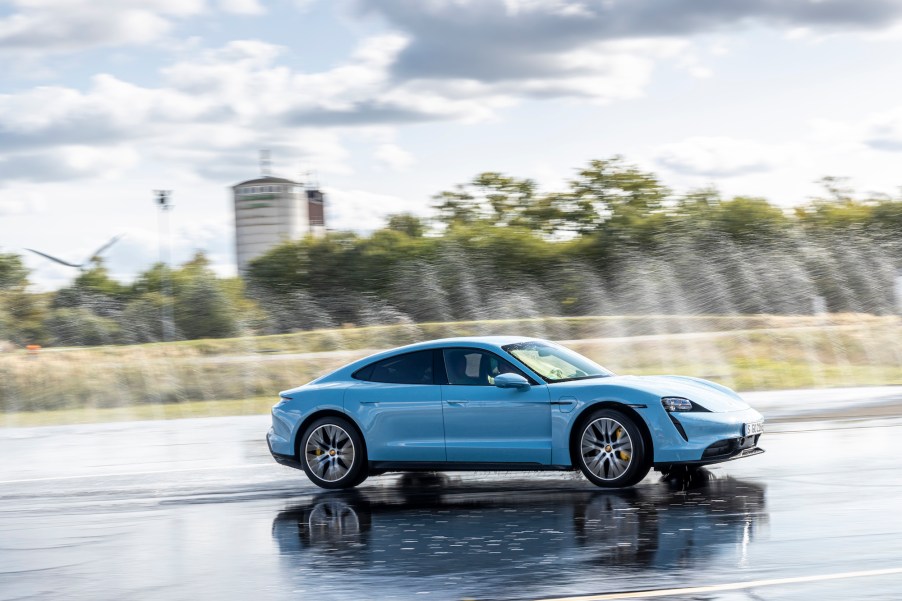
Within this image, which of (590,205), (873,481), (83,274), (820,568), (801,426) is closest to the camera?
(820,568)

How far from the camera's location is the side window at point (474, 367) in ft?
36.3

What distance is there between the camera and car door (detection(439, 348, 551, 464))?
10.7 m

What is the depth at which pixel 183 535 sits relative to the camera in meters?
9.27

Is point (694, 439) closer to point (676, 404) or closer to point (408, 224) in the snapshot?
point (676, 404)

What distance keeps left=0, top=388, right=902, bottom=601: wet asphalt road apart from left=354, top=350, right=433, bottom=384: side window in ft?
3.30

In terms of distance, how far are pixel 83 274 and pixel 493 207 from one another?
25.3 meters

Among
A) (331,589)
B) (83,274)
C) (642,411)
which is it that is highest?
(83,274)

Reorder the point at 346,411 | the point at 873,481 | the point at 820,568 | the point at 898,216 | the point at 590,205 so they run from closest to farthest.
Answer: the point at 820,568
the point at 873,481
the point at 346,411
the point at 898,216
the point at 590,205

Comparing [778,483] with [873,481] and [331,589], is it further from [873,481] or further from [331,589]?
[331,589]

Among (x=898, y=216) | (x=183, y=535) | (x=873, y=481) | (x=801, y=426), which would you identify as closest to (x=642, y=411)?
(x=873, y=481)

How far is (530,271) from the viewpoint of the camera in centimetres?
6119

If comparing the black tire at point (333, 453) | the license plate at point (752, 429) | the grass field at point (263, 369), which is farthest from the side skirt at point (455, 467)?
the grass field at point (263, 369)

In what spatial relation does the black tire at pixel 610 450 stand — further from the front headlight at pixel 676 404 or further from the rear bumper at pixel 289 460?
the rear bumper at pixel 289 460

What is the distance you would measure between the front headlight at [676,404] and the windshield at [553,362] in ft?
3.25
